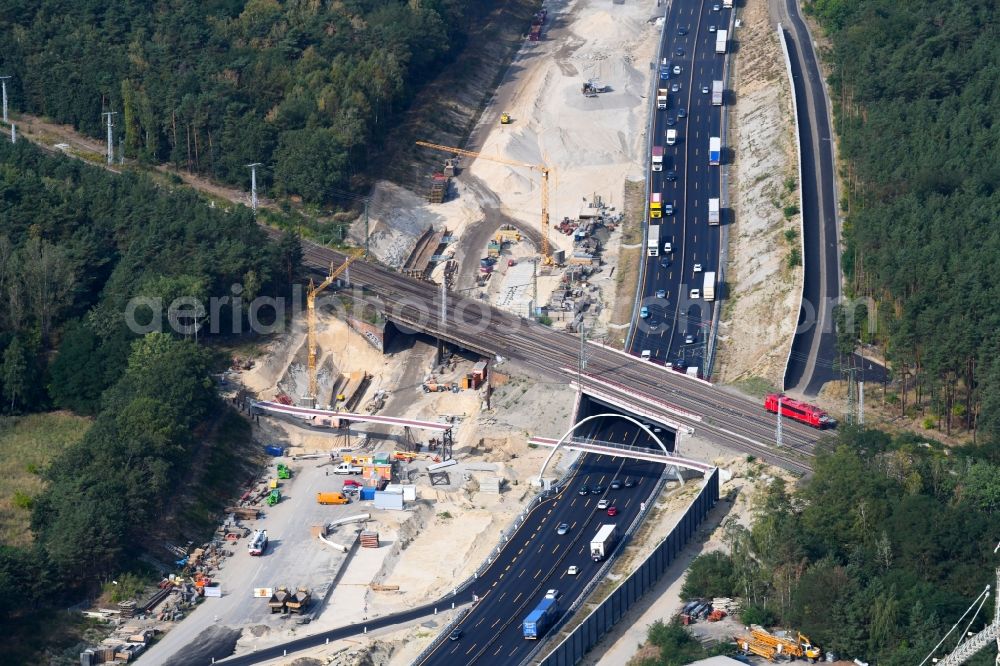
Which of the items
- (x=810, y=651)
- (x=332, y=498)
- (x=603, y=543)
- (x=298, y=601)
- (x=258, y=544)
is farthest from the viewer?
(x=332, y=498)

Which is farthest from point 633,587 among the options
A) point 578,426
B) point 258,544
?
point 258,544

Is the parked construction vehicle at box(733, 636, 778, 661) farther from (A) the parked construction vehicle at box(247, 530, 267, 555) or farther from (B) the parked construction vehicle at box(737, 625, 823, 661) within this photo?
(A) the parked construction vehicle at box(247, 530, 267, 555)

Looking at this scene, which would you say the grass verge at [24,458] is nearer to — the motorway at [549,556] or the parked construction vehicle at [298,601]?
the parked construction vehicle at [298,601]

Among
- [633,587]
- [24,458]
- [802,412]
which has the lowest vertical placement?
[633,587]

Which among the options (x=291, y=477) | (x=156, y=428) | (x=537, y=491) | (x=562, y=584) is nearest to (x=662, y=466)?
(x=537, y=491)

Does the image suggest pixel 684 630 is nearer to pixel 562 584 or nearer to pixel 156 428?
pixel 562 584

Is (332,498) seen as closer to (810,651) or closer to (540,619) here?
(540,619)

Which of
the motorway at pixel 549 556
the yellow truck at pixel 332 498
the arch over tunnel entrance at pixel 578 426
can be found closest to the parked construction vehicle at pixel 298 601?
the motorway at pixel 549 556
